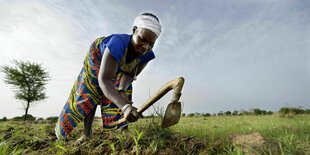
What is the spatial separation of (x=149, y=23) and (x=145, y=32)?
0.13 meters

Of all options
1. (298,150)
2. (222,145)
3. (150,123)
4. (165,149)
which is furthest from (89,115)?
(298,150)

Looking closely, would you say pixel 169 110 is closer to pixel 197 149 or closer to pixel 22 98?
pixel 197 149

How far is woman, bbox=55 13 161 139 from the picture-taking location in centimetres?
258

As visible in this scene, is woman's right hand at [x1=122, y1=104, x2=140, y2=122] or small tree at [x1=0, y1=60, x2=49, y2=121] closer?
woman's right hand at [x1=122, y1=104, x2=140, y2=122]

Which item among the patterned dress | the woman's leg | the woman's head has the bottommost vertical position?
the woman's leg

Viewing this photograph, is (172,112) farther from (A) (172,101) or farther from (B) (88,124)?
(B) (88,124)

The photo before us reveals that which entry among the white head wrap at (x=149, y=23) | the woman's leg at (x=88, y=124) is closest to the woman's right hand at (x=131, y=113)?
the white head wrap at (x=149, y=23)

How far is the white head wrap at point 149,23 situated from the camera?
8.36 ft

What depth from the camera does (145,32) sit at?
8.23 feet

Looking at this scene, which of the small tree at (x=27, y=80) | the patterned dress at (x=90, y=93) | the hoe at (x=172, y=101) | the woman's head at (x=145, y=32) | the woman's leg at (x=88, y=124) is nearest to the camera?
the hoe at (x=172, y=101)

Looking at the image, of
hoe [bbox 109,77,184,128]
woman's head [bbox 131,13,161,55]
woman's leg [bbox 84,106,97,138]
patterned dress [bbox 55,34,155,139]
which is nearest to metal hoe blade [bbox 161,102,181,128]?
hoe [bbox 109,77,184,128]

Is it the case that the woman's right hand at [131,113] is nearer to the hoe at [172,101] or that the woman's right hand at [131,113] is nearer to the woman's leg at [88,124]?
the hoe at [172,101]

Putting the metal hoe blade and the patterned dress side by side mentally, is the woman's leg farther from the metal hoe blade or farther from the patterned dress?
the metal hoe blade

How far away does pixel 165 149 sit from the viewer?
7.04 feet
